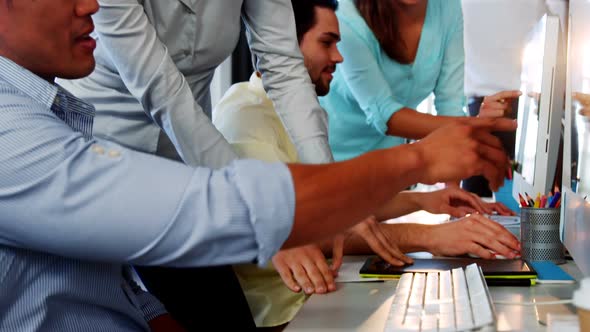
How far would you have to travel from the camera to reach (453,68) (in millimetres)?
2678

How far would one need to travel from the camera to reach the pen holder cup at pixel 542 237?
1.48m

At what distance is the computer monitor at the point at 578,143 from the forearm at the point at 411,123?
39.0 inches

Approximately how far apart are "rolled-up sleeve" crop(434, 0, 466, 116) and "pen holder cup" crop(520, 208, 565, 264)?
1206 mm

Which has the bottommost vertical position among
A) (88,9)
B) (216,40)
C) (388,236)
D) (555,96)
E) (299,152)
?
(388,236)

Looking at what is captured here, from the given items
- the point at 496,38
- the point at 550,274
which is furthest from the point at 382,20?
the point at 496,38

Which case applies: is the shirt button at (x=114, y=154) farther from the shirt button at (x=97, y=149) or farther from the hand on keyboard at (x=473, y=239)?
→ the hand on keyboard at (x=473, y=239)

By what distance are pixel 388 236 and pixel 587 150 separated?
555mm

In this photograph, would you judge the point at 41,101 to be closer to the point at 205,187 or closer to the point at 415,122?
the point at 205,187

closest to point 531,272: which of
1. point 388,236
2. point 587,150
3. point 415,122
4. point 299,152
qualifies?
point 587,150

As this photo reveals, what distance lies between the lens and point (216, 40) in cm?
179

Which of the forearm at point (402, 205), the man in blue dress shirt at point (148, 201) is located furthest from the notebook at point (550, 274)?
the forearm at point (402, 205)

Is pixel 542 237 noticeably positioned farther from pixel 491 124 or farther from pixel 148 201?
pixel 148 201

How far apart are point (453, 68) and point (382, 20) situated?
342 mm

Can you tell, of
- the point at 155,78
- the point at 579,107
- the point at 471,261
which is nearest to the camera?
the point at 579,107
